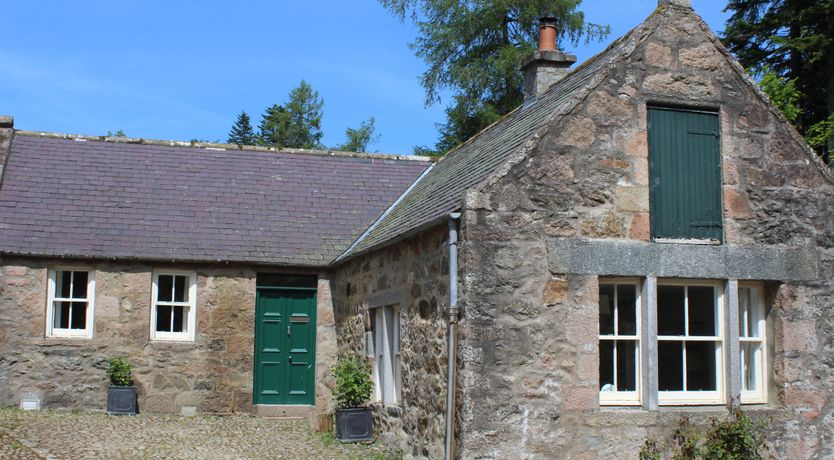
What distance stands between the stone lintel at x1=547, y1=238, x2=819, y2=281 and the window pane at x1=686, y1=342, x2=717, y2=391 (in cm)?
79

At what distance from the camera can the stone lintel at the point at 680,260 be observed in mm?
9680

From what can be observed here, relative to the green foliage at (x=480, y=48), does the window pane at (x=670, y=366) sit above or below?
below

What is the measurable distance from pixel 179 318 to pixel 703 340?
9238 mm

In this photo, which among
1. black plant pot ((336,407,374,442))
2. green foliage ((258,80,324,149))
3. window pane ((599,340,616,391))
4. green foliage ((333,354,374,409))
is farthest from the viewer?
green foliage ((258,80,324,149))

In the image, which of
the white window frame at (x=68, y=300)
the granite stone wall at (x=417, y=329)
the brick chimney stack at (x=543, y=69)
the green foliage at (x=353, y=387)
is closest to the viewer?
the granite stone wall at (x=417, y=329)

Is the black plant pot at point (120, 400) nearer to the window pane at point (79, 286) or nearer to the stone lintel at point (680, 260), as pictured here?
the window pane at point (79, 286)

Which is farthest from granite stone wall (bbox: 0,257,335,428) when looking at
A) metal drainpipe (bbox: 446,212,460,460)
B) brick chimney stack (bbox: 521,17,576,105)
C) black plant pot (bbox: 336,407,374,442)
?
metal drainpipe (bbox: 446,212,460,460)

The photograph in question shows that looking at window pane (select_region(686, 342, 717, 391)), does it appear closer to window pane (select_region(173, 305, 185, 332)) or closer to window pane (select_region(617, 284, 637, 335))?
window pane (select_region(617, 284, 637, 335))

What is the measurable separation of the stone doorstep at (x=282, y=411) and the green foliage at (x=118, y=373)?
7.16 feet

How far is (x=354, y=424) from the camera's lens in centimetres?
1253

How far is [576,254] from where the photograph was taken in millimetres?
9688

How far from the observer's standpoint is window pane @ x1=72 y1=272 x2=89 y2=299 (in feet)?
51.3

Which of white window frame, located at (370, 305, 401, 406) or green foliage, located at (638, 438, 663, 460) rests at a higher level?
white window frame, located at (370, 305, 401, 406)

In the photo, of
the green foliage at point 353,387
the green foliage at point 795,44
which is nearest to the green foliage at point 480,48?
the green foliage at point 795,44
